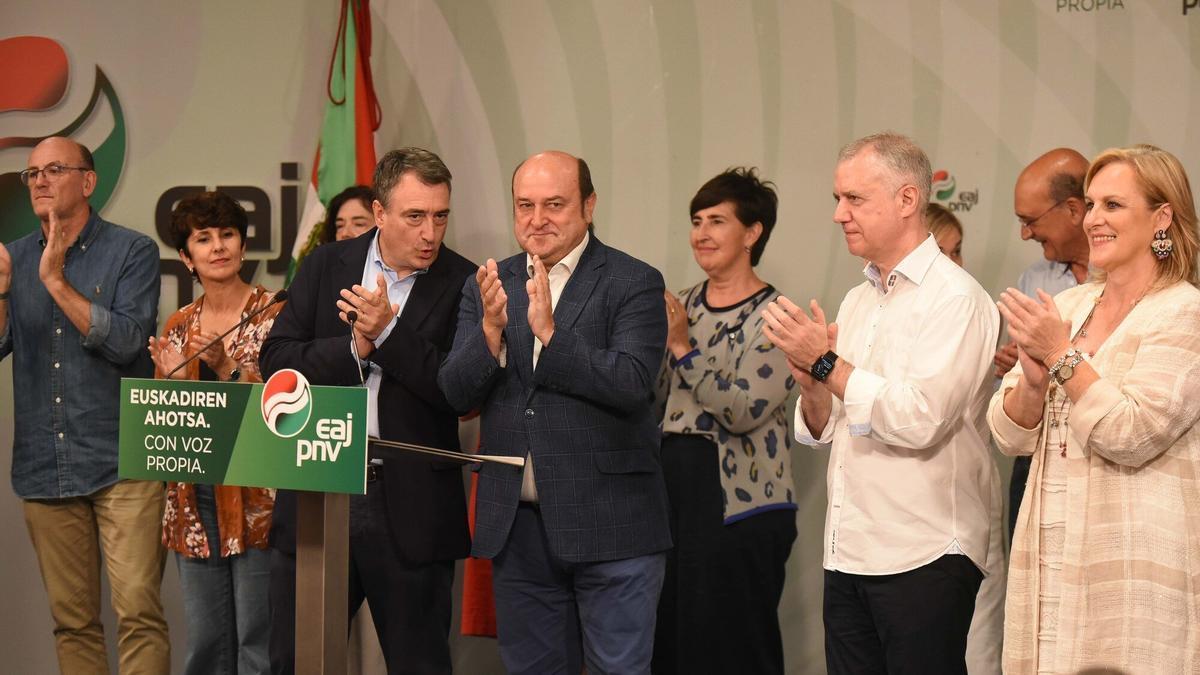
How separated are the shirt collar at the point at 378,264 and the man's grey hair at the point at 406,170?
13 centimetres

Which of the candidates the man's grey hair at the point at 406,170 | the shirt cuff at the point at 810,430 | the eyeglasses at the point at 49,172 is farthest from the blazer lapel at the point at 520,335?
the eyeglasses at the point at 49,172

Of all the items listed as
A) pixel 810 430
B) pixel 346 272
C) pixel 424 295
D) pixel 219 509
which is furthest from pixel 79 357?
pixel 810 430

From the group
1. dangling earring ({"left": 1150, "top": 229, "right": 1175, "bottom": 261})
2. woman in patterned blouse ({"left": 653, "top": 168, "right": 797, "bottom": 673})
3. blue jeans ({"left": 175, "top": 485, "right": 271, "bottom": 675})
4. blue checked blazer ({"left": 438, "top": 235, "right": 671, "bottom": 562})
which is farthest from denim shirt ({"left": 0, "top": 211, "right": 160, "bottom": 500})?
dangling earring ({"left": 1150, "top": 229, "right": 1175, "bottom": 261})

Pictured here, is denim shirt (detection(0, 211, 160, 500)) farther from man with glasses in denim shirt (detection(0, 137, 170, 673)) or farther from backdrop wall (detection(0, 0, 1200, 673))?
backdrop wall (detection(0, 0, 1200, 673))

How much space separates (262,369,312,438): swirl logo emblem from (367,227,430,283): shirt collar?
1.12m

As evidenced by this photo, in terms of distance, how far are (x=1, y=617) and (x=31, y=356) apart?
4.93 feet

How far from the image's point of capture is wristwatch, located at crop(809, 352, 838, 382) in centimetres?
268

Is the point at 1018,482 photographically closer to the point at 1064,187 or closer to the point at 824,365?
the point at 1064,187

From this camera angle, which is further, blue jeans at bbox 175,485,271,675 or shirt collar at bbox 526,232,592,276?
blue jeans at bbox 175,485,271,675

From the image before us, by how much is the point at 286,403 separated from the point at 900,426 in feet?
4.07

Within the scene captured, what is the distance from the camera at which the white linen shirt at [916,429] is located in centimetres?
258

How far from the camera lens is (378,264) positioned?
343 centimetres

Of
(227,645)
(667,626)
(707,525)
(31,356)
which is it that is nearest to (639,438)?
(707,525)

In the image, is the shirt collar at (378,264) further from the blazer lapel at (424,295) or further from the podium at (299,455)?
the podium at (299,455)
